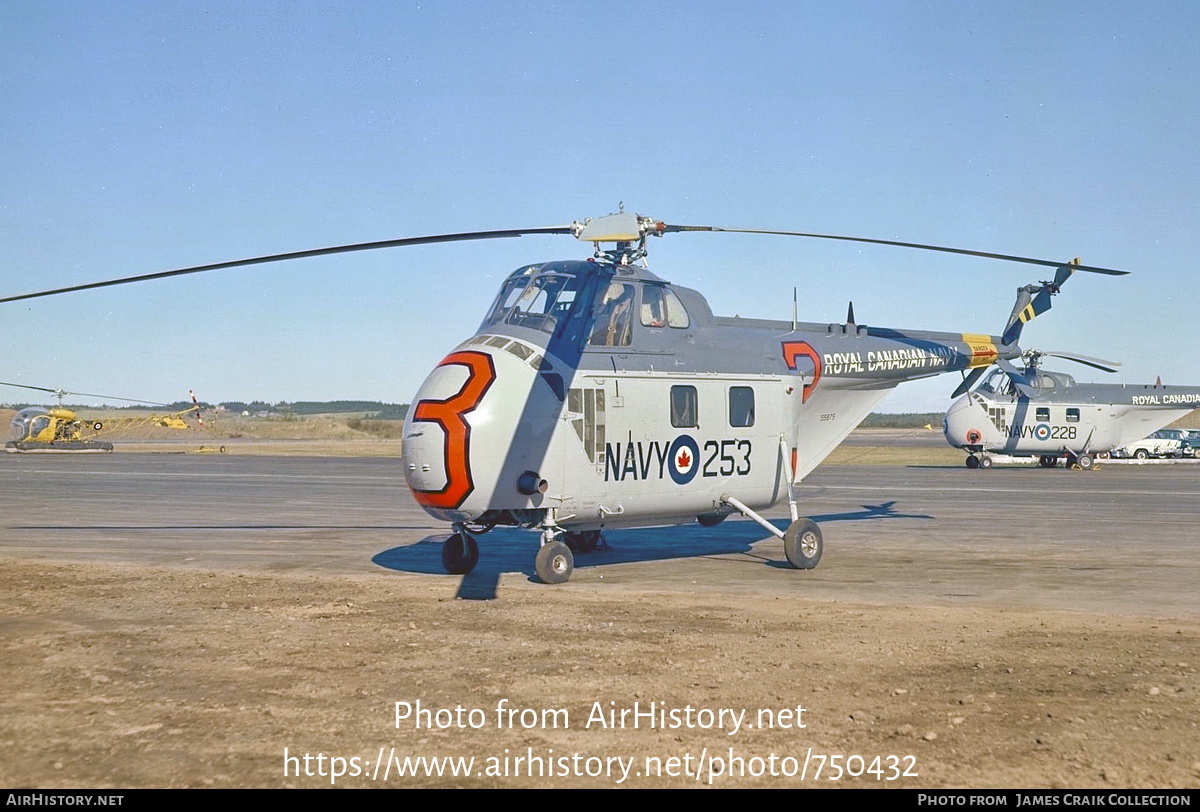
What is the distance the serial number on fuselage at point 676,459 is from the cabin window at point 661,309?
165cm

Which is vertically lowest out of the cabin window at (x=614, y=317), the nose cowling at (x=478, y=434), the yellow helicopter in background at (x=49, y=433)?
the yellow helicopter in background at (x=49, y=433)

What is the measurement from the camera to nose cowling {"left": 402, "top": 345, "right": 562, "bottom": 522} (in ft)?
42.1

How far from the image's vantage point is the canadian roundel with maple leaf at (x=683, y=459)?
1502 cm

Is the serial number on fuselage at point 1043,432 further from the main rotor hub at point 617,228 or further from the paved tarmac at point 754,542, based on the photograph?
the main rotor hub at point 617,228

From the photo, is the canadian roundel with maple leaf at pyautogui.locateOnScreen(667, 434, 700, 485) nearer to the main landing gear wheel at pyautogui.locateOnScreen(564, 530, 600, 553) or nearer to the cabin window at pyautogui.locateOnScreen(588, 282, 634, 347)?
the cabin window at pyautogui.locateOnScreen(588, 282, 634, 347)

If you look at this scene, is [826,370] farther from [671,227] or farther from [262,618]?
[262,618]

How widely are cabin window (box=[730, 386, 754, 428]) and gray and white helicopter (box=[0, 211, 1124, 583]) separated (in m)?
0.03

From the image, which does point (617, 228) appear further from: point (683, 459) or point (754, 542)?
point (754, 542)

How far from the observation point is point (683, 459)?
15.1 m

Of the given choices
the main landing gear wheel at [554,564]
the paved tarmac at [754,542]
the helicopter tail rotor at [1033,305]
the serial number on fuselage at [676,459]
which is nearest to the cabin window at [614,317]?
the serial number on fuselage at [676,459]

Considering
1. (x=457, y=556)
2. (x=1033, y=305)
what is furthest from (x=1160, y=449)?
(x=457, y=556)

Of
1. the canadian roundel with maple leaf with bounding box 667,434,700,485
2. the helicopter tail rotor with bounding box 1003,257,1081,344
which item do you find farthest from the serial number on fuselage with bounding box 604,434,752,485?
the helicopter tail rotor with bounding box 1003,257,1081,344

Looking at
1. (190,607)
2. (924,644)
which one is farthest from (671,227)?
(190,607)
